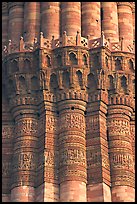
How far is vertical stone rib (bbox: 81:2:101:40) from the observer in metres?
35.3

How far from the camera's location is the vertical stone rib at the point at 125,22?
118 feet

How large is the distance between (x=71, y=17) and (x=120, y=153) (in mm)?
6118

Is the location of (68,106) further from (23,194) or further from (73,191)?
(23,194)

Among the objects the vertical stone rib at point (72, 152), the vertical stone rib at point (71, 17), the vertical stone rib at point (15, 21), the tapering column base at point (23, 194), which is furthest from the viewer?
the vertical stone rib at point (15, 21)

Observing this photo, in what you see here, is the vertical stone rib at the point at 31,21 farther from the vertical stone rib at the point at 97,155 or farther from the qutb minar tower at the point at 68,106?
the vertical stone rib at the point at 97,155

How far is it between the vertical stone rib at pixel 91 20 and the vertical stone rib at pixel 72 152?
128 inches

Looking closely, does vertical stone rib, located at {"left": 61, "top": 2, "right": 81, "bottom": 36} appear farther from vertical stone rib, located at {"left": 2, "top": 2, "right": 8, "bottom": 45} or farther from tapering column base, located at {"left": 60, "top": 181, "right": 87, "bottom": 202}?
tapering column base, located at {"left": 60, "top": 181, "right": 87, "bottom": 202}

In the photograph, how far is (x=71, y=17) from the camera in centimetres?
3544

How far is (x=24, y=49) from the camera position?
34625mm

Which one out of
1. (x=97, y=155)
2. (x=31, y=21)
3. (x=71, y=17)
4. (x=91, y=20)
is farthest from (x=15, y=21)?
(x=97, y=155)

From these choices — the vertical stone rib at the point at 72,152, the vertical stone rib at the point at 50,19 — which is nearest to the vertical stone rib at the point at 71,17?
the vertical stone rib at the point at 50,19

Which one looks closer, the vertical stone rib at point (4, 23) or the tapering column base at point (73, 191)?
the tapering column base at point (73, 191)

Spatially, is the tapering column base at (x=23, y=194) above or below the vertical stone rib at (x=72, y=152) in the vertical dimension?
below

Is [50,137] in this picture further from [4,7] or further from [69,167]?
[4,7]
